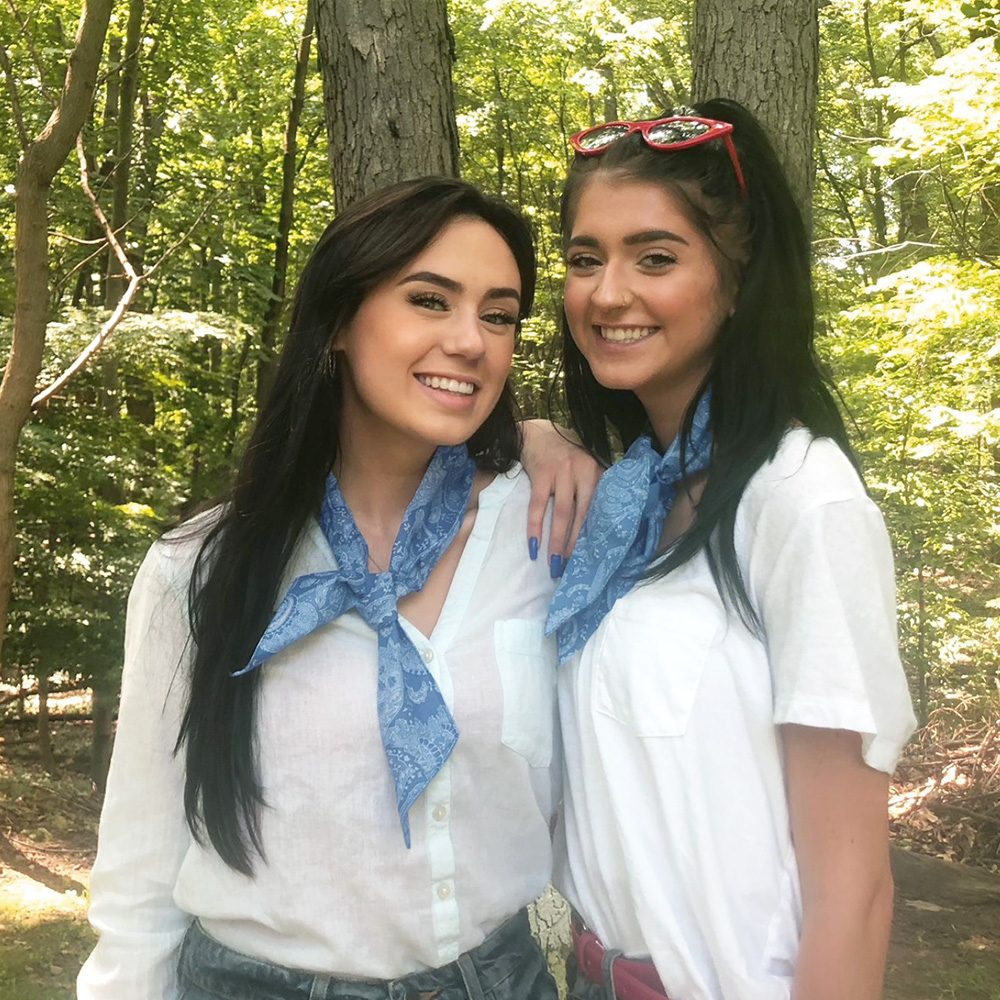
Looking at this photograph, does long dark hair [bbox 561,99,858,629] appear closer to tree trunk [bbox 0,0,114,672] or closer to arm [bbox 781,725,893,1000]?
arm [bbox 781,725,893,1000]

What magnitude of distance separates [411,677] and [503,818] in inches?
12.5

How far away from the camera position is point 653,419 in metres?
2.01

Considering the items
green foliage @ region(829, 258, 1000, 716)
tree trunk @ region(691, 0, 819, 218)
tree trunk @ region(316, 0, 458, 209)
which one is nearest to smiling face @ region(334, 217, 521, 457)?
tree trunk @ region(316, 0, 458, 209)

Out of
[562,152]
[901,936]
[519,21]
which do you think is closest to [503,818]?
[901,936]

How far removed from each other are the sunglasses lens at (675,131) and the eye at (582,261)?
23 cm

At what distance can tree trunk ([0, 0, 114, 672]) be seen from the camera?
4855 millimetres

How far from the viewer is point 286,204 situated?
11695 mm

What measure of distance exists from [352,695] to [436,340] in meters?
0.64

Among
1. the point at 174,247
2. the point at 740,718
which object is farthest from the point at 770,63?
the point at 174,247

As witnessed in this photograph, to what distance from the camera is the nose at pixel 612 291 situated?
183 cm

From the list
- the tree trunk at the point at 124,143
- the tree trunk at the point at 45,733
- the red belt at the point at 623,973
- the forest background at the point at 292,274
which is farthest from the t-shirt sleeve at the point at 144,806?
the tree trunk at the point at 124,143

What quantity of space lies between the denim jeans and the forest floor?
3.87 meters

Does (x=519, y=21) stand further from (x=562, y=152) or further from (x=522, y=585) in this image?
(x=522, y=585)

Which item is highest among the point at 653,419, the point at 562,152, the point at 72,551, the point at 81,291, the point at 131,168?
the point at 562,152
